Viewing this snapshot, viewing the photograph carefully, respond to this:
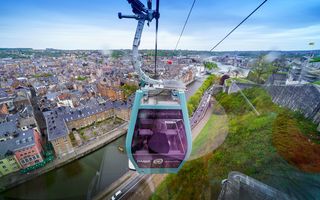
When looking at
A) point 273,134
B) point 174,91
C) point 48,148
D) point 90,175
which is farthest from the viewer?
point 48,148

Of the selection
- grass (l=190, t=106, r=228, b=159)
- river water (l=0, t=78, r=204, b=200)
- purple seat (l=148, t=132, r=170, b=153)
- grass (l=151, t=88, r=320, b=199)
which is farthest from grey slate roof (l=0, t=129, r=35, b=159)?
purple seat (l=148, t=132, r=170, b=153)

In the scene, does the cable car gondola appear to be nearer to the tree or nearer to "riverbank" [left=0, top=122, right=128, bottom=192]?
"riverbank" [left=0, top=122, right=128, bottom=192]

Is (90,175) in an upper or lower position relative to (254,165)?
lower

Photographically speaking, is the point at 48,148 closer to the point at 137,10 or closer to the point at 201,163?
the point at 201,163

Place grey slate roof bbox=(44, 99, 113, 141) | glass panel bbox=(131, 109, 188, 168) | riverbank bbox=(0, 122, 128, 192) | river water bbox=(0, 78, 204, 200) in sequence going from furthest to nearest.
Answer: grey slate roof bbox=(44, 99, 113, 141)
riverbank bbox=(0, 122, 128, 192)
river water bbox=(0, 78, 204, 200)
glass panel bbox=(131, 109, 188, 168)

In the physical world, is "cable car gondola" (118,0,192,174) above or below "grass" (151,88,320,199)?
above

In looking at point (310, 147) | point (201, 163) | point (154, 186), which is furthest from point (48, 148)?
point (310, 147)

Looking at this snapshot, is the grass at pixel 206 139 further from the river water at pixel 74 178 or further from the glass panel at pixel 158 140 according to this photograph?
the glass panel at pixel 158 140

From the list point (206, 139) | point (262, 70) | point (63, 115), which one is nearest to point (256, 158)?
point (206, 139)
